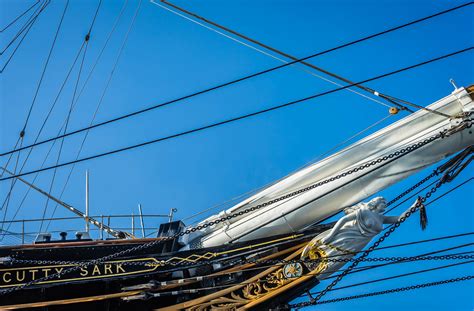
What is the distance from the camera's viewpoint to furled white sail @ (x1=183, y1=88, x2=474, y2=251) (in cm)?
912

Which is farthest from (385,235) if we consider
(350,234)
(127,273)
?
(127,273)

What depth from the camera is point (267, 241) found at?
30.5ft

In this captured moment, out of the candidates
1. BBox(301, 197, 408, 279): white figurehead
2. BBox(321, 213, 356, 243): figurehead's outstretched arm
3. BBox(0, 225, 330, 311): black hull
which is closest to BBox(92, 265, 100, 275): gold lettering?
BBox(0, 225, 330, 311): black hull

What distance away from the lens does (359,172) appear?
30.3 ft

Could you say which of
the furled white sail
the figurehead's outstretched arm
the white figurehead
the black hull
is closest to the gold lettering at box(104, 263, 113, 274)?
the black hull

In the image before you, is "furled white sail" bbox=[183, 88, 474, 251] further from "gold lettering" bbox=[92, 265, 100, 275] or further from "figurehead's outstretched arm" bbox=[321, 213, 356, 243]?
"gold lettering" bbox=[92, 265, 100, 275]

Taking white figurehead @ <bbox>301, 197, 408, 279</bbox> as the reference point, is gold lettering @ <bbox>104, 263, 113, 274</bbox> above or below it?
above

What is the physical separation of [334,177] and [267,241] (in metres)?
0.96

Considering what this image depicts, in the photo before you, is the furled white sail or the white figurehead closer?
the white figurehead

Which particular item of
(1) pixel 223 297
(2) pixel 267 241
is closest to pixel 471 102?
(2) pixel 267 241

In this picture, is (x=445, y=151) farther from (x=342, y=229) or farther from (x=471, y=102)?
(x=342, y=229)

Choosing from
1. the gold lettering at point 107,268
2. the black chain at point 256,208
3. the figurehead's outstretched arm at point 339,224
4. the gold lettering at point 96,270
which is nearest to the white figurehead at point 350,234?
the figurehead's outstretched arm at point 339,224

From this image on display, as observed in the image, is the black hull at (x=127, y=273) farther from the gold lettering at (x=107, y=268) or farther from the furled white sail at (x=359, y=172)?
the furled white sail at (x=359, y=172)

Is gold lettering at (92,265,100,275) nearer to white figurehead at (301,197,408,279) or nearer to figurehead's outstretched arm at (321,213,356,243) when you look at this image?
white figurehead at (301,197,408,279)
